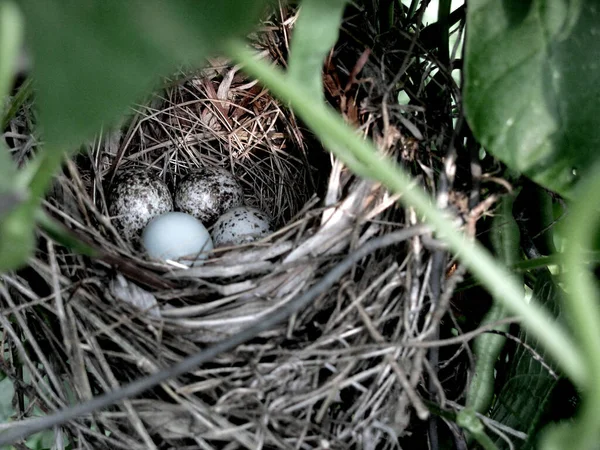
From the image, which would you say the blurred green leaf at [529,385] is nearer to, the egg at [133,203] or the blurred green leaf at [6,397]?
the egg at [133,203]

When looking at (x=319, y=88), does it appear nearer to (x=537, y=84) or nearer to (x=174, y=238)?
(x=537, y=84)

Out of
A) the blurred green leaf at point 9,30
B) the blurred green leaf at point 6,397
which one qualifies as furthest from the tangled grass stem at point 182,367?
the blurred green leaf at point 6,397

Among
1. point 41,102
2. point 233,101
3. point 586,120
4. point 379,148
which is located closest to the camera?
point 41,102

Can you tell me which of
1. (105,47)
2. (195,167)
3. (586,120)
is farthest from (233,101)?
(105,47)

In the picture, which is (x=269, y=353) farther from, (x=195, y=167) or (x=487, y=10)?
(x=195, y=167)

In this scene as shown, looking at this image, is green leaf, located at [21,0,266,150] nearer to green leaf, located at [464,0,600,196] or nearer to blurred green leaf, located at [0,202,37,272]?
blurred green leaf, located at [0,202,37,272]

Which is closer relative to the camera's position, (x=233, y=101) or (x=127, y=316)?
(x=127, y=316)
